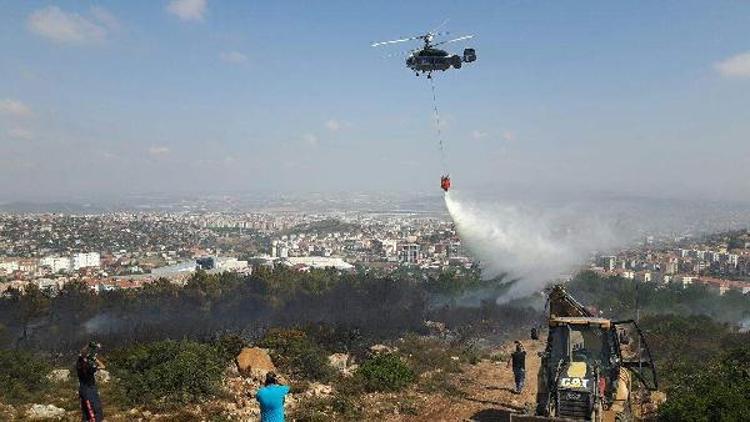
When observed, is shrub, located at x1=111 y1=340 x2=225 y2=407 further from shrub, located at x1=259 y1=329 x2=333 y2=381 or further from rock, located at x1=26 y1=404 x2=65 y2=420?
shrub, located at x1=259 y1=329 x2=333 y2=381

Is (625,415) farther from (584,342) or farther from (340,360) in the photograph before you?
(340,360)

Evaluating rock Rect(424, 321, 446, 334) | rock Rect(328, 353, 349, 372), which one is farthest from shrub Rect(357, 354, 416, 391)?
rock Rect(424, 321, 446, 334)

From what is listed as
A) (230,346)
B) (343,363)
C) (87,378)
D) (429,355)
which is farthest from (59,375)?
(429,355)

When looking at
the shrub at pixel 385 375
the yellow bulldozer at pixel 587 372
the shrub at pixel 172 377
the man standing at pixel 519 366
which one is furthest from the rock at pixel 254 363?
the yellow bulldozer at pixel 587 372

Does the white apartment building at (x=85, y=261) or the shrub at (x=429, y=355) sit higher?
the shrub at (x=429, y=355)

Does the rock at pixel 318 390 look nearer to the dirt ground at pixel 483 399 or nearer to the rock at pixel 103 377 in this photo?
the dirt ground at pixel 483 399

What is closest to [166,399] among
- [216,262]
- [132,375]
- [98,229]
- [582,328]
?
[132,375]
